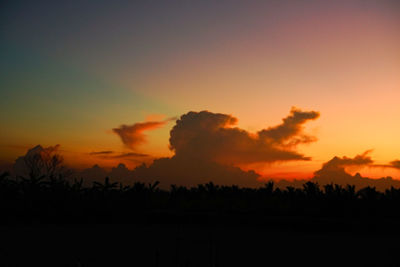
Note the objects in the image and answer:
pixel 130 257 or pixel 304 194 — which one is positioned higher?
pixel 304 194

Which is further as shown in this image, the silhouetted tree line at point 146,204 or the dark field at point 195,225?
the silhouetted tree line at point 146,204

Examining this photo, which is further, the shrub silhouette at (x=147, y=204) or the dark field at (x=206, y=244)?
the shrub silhouette at (x=147, y=204)

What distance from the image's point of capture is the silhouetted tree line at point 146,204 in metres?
14.8

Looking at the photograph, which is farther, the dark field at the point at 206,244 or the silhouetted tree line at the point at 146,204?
the silhouetted tree line at the point at 146,204

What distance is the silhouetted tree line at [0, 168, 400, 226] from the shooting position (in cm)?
1478

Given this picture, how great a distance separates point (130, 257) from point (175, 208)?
7.42 m

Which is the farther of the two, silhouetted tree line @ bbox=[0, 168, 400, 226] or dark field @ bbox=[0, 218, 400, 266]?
silhouetted tree line @ bbox=[0, 168, 400, 226]

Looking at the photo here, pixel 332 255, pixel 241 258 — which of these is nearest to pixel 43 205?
pixel 241 258

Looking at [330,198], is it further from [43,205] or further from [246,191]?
[43,205]

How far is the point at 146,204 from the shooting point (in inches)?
650

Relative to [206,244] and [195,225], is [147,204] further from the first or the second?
[206,244]

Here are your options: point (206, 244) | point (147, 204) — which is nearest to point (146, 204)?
point (147, 204)

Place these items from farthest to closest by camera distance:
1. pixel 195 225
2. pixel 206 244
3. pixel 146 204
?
pixel 146 204
pixel 195 225
pixel 206 244

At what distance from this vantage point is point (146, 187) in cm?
1784
